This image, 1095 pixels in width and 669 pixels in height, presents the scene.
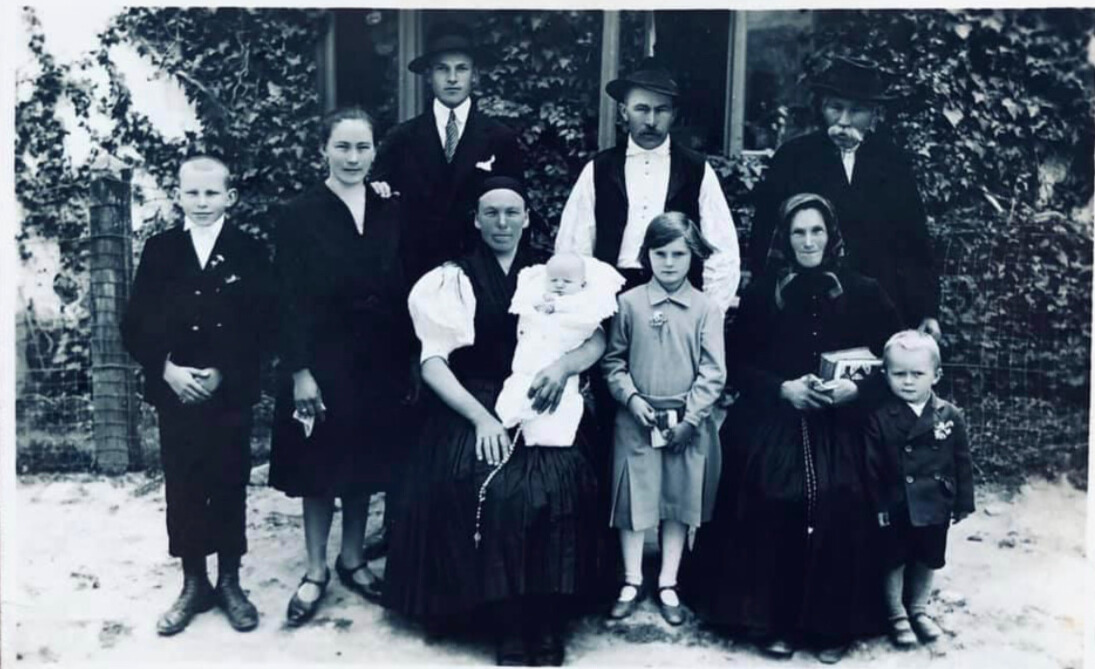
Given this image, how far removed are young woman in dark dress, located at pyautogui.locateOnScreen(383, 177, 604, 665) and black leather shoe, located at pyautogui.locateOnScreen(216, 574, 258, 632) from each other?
0.64m

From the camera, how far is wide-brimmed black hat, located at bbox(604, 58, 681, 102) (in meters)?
4.29

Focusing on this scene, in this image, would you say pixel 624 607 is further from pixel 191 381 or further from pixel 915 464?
pixel 191 381

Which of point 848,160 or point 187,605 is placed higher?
point 848,160

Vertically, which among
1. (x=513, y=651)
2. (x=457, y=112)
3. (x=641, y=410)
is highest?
(x=457, y=112)

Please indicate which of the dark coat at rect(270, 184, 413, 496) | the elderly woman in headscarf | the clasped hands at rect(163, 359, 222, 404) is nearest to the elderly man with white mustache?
the elderly woman in headscarf

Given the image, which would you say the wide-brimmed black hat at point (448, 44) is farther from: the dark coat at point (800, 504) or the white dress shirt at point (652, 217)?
the dark coat at point (800, 504)

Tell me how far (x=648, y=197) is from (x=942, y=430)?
59.1 inches

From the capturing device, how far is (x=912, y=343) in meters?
4.27

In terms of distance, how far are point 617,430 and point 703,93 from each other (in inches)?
57.7

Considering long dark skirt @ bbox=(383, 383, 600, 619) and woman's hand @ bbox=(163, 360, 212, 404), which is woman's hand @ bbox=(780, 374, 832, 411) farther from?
woman's hand @ bbox=(163, 360, 212, 404)

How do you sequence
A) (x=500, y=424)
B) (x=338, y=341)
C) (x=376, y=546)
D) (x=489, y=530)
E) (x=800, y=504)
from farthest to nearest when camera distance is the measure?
(x=376, y=546), (x=338, y=341), (x=800, y=504), (x=500, y=424), (x=489, y=530)

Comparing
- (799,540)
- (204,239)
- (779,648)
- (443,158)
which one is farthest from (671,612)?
(204,239)

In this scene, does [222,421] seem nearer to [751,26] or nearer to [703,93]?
[703,93]

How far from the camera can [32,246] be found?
4605 mm
